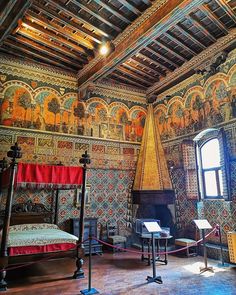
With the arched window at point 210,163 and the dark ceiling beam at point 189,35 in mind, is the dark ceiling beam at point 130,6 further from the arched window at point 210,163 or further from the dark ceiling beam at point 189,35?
the arched window at point 210,163

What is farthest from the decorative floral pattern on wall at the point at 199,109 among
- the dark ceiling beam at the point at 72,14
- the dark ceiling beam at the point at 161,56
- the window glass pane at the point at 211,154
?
the dark ceiling beam at the point at 72,14

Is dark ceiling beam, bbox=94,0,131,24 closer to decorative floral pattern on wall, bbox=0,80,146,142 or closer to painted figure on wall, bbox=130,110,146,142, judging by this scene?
decorative floral pattern on wall, bbox=0,80,146,142

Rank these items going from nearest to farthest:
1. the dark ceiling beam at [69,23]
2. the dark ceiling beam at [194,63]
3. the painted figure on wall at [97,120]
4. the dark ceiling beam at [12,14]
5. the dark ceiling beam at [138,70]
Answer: the dark ceiling beam at [12,14], the dark ceiling beam at [69,23], the dark ceiling beam at [194,63], the dark ceiling beam at [138,70], the painted figure on wall at [97,120]

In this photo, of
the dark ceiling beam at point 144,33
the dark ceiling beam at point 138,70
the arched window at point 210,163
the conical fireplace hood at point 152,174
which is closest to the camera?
the dark ceiling beam at point 144,33

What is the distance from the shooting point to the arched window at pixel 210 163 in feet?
24.6

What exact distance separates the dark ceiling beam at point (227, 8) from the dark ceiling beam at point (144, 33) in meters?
0.81

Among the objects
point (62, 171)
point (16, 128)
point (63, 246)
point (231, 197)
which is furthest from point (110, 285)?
point (16, 128)

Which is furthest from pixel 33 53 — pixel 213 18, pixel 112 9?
pixel 213 18

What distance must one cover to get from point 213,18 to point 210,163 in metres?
4.20

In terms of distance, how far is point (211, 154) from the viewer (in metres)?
7.87

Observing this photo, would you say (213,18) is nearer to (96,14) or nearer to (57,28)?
(96,14)

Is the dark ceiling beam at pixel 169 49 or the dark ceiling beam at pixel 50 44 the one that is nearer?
the dark ceiling beam at pixel 50 44

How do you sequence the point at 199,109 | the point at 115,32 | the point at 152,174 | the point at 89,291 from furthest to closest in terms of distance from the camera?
the point at 152,174, the point at 199,109, the point at 115,32, the point at 89,291

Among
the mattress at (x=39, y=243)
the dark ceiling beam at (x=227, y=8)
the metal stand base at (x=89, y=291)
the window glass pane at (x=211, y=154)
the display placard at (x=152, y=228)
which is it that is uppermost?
the dark ceiling beam at (x=227, y=8)
